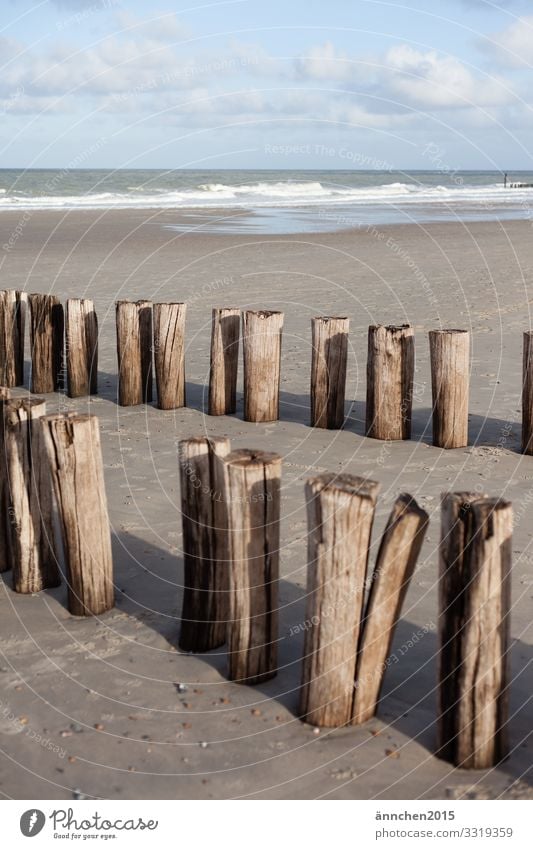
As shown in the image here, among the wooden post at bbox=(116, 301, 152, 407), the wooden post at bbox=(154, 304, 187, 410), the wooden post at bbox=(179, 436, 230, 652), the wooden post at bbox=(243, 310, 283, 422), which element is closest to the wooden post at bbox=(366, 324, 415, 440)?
the wooden post at bbox=(243, 310, 283, 422)

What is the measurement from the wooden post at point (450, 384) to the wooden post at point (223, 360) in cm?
178

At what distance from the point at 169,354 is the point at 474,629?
16.9ft

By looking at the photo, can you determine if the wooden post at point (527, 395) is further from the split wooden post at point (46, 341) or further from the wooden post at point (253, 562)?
the split wooden post at point (46, 341)

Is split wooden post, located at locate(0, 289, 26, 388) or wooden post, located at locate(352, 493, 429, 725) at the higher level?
split wooden post, located at locate(0, 289, 26, 388)

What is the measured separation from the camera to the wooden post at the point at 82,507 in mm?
4375

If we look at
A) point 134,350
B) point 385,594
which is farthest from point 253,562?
point 134,350

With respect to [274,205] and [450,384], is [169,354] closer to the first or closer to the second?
[450,384]

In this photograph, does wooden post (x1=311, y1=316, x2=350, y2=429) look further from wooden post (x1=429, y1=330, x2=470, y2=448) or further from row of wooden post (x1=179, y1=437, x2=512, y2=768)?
row of wooden post (x1=179, y1=437, x2=512, y2=768)

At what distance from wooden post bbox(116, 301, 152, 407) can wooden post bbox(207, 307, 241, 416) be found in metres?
0.64

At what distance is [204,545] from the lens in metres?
4.25

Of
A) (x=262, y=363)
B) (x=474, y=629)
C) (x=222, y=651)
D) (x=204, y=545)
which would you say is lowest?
(x=222, y=651)

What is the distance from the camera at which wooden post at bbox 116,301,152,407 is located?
8.09 m

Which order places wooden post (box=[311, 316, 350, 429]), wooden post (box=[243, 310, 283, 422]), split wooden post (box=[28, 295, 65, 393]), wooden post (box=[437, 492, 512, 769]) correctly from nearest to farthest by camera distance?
wooden post (box=[437, 492, 512, 769]) → wooden post (box=[311, 316, 350, 429]) → wooden post (box=[243, 310, 283, 422]) → split wooden post (box=[28, 295, 65, 393])

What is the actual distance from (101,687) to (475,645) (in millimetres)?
1658
